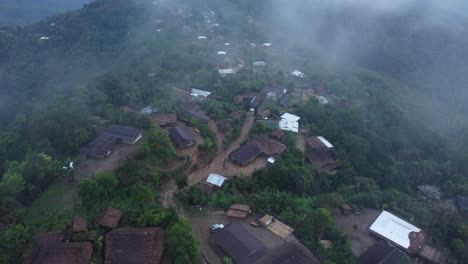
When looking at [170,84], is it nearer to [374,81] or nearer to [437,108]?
[374,81]

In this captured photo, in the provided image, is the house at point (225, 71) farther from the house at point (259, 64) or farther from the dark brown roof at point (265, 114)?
the dark brown roof at point (265, 114)

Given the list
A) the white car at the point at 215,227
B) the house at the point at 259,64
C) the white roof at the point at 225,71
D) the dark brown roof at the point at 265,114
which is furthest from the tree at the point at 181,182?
the house at the point at 259,64

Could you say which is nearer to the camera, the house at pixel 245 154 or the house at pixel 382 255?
the house at pixel 382 255

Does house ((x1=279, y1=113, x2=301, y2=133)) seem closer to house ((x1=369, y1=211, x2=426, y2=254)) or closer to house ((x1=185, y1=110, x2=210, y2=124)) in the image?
house ((x1=185, y1=110, x2=210, y2=124))

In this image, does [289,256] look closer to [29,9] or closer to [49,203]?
[49,203]

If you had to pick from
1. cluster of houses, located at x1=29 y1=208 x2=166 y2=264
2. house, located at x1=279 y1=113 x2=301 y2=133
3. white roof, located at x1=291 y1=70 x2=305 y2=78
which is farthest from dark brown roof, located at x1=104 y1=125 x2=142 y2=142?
white roof, located at x1=291 y1=70 x2=305 y2=78

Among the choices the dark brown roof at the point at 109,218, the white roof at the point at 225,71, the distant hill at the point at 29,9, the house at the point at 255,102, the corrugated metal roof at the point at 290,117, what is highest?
the dark brown roof at the point at 109,218

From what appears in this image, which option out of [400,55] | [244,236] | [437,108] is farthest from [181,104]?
[400,55]
